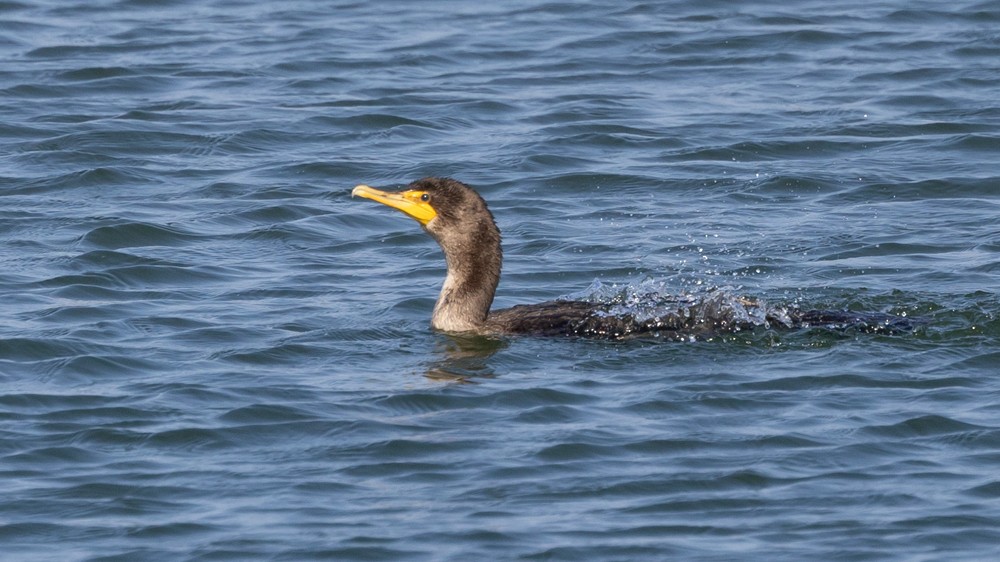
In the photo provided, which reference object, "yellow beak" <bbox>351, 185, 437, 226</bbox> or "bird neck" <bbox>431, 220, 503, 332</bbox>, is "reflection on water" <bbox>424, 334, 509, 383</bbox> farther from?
"yellow beak" <bbox>351, 185, 437, 226</bbox>

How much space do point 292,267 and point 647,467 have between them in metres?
4.77

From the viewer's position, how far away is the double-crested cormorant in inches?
420

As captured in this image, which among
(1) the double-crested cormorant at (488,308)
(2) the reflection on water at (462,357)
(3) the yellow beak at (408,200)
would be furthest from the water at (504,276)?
(3) the yellow beak at (408,200)

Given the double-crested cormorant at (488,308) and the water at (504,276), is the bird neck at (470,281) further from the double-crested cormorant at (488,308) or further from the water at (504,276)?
the water at (504,276)

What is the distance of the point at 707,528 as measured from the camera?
312 inches

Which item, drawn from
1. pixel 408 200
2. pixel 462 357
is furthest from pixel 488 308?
pixel 408 200

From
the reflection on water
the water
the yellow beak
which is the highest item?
the yellow beak

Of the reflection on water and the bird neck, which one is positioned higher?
the bird neck

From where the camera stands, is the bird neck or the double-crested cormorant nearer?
the double-crested cormorant

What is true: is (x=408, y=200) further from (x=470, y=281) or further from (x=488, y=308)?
(x=488, y=308)

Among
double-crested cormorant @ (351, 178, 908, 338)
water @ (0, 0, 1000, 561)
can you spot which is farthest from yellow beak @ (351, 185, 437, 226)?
water @ (0, 0, 1000, 561)

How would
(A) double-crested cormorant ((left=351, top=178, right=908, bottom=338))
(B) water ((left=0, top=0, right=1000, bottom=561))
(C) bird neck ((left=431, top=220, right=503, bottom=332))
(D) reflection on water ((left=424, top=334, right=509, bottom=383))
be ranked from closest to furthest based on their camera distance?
(B) water ((left=0, top=0, right=1000, bottom=561)) < (D) reflection on water ((left=424, top=334, right=509, bottom=383)) < (A) double-crested cormorant ((left=351, top=178, right=908, bottom=338)) < (C) bird neck ((left=431, top=220, right=503, bottom=332))

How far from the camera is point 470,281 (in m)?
11.1

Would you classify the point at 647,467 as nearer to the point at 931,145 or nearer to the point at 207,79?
the point at 931,145
